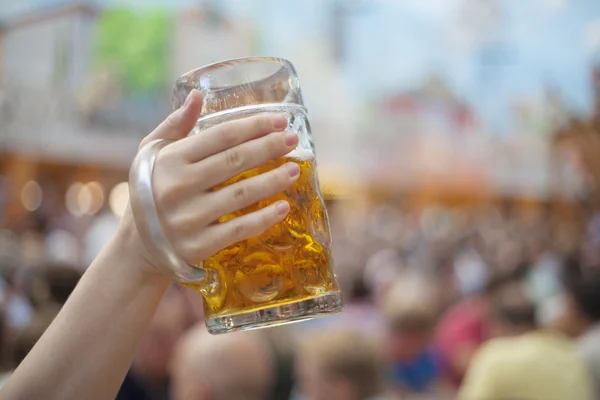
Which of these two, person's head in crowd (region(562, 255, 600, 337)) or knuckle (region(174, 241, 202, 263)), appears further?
person's head in crowd (region(562, 255, 600, 337))

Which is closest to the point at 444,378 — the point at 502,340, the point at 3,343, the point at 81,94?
the point at 502,340

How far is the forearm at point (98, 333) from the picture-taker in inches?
22.1

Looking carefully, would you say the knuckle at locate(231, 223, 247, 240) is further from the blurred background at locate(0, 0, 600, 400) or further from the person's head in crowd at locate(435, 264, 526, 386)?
the person's head in crowd at locate(435, 264, 526, 386)

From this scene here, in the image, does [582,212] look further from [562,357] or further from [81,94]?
[562,357]

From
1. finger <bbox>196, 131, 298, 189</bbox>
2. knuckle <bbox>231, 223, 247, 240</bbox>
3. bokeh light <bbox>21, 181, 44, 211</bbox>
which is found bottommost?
bokeh light <bbox>21, 181, 44, 211</bbox>

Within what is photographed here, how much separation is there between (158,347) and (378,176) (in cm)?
1363

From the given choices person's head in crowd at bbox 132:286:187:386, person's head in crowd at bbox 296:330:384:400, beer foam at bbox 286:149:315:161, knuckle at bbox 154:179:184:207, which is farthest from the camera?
person's head in crowd at bbox 132:286:187:386

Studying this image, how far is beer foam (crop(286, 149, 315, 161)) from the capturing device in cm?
61

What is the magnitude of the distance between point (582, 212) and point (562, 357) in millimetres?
12012

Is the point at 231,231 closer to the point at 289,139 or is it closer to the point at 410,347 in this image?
the point at 289,139

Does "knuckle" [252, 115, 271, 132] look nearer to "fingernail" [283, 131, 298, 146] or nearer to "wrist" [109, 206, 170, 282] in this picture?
"fingernail" [283, 131, 298, 146]

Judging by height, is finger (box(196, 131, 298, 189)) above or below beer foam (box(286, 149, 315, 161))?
above

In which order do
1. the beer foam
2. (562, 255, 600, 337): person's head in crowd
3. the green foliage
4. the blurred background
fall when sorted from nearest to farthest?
the beer foam < the blurred background < (562, 255, 600, 337): person's head in crowd < the green foliage

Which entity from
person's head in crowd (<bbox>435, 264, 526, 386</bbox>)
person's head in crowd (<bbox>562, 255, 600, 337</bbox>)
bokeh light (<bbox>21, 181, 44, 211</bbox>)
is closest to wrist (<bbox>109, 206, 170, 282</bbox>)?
person's head in crowd (<bbox>562, 255, 600, 337</bbox>)
